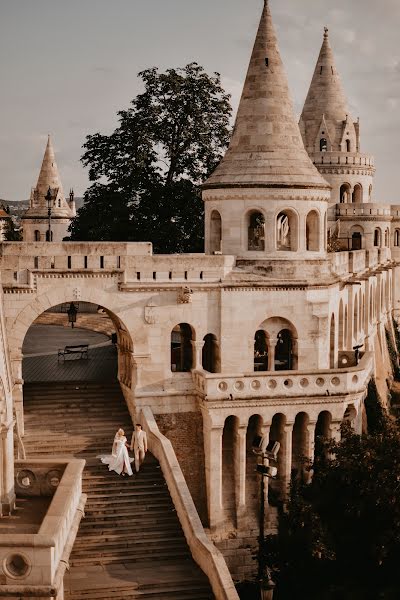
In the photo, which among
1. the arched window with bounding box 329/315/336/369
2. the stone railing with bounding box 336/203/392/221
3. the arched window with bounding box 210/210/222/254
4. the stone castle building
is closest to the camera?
the stone castle building

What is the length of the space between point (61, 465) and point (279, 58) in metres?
17.0

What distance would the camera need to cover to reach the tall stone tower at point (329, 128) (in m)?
53.1

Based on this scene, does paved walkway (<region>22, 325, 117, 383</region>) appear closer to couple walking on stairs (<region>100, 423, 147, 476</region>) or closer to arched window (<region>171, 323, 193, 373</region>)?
arched window (<region>171, 323, 193, 373</region>)

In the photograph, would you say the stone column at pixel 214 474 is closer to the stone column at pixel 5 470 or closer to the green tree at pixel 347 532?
the green tree at pixel 347 532

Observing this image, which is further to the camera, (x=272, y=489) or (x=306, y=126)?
(x=306, y=126)

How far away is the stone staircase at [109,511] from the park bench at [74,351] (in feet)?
14.3

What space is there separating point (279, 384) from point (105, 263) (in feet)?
19.6

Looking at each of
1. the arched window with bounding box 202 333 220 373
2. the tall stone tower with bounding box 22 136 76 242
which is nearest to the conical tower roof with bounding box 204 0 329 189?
the arched window with bounding box 202 333 220 373

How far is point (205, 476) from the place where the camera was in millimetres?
25891

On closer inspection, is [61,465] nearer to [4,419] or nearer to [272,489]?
[4,419]

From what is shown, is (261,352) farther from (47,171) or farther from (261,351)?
(47,171)

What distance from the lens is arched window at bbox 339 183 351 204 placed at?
5469 cm

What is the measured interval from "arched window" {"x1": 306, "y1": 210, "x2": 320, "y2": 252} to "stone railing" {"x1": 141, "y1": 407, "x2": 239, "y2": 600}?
732 cm

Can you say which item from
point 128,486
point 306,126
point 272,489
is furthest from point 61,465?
point 306,126
